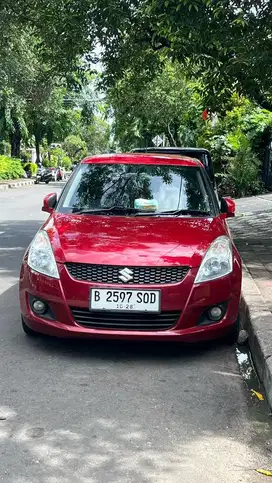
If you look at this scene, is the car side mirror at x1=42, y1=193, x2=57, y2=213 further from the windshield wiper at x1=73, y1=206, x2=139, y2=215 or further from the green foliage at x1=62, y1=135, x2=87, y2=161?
the green foliage at x1=62, y1=135, x2=87, y2=161

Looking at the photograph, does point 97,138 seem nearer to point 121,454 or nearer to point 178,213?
point 178,213

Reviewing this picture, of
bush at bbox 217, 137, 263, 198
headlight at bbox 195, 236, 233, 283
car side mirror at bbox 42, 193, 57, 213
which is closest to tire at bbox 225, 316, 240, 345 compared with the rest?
headlight at bbox 195, 236, 233, 283

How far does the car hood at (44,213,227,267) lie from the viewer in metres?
4.33

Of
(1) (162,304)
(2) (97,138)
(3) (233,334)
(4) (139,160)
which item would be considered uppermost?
(4) (139,160)

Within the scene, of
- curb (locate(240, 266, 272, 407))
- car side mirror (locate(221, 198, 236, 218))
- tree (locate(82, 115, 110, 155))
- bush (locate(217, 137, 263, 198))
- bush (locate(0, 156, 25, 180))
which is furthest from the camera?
tree (locate(82, 115, 110, 155))

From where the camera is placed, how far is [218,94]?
10242mm

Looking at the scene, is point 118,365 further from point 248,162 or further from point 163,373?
point 248,162

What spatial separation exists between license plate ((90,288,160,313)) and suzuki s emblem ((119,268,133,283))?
96 millimetres

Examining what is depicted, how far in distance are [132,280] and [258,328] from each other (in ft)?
3.69

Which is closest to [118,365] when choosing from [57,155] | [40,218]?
[40,218]

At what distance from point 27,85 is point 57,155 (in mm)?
62089

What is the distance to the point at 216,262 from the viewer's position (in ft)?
14.7

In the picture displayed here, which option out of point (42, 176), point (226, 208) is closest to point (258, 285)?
point (226, 208)

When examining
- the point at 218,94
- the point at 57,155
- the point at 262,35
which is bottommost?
the point at 57,155
